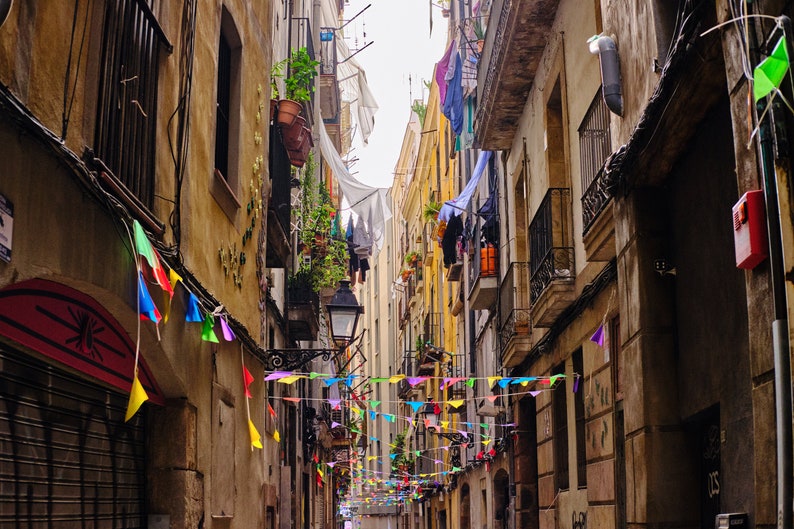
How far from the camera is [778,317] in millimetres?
4547

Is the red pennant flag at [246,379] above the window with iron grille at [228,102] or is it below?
below

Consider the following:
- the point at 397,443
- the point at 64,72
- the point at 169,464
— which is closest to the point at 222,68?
the point at 169,464

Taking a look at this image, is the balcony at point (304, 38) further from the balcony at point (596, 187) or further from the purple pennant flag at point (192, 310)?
the purple pennant flag at point (192, 310)

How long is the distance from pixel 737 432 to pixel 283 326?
1196 centimetres

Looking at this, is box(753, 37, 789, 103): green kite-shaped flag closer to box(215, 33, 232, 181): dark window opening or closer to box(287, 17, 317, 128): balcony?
box(215, 33, 232, 181): dark window opening

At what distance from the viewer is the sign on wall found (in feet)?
13.9

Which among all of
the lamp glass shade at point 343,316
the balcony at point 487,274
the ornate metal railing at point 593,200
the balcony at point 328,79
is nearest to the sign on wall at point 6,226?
the ornate metal railing at point 593,200

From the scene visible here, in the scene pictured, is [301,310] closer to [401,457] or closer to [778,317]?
[778,317]

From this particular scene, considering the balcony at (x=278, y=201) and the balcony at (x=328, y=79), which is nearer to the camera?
the balcony at (x=278, y=201)

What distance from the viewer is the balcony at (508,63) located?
46.7ft

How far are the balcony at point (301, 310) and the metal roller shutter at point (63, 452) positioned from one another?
10515 millimetres

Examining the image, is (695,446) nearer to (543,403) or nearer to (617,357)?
(617,357)

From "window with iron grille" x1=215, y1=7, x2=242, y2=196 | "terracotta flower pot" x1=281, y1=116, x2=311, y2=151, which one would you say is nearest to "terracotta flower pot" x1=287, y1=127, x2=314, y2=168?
"terracotta flower pot" x1=281, y1=116, x2=311, y2=151

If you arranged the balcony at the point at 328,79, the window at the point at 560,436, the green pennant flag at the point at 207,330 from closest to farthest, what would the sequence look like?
the green pennant flag at the point at 207,330, the window at the point at 560,436, the balcony at the point at 328,79
